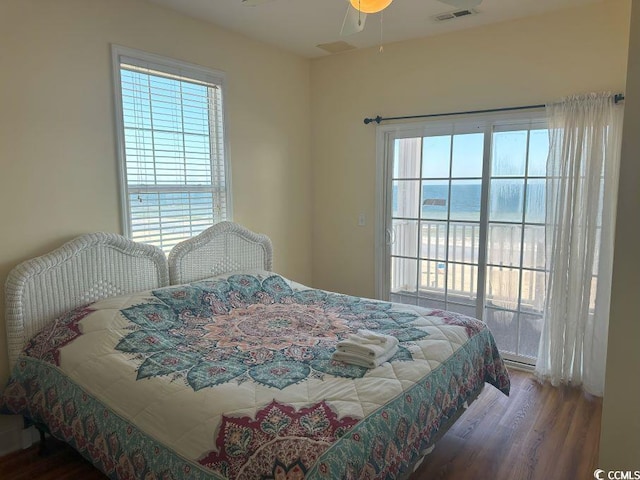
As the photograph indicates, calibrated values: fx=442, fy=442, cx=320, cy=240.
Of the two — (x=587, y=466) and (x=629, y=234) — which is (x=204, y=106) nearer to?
(x=629, y=234)

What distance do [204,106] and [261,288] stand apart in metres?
1.52

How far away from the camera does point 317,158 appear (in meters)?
4.62

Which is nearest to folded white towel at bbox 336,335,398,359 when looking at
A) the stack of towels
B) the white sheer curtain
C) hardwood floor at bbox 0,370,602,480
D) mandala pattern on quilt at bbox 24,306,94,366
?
the stack of towels

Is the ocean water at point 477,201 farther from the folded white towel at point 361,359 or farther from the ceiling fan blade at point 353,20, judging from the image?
the folded white towel at point 361,359

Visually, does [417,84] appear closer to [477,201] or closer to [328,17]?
[328,17]

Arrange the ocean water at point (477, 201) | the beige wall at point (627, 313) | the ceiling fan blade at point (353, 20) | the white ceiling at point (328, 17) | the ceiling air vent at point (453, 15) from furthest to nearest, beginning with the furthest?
the ocean water at point (477, 201) → the ceiling air vent at point (453, 15) → the white ceiling at point (328, 17) → the ceiling fan blade at point (353, 20) → the beige wall at point (627, 313)

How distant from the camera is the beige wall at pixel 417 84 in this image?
3.13m

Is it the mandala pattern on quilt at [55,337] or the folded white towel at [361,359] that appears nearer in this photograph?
the folded white towel at [361,359]

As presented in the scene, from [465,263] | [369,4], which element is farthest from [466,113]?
[369,4]

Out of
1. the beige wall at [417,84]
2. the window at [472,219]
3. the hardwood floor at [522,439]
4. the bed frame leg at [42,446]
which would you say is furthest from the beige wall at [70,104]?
the hardwood floor at [522,439]

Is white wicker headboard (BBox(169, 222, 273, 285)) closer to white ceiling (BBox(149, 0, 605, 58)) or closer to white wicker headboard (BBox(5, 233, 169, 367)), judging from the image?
white wicker headboard (BBox(5, 233, 169, 367))

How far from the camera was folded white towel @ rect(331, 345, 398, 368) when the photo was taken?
2.08 metres

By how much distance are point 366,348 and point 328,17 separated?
251 cm

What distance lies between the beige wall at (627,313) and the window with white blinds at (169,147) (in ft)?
9.23
